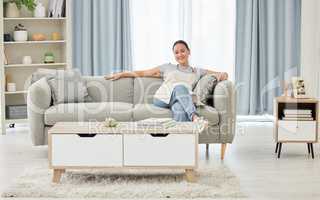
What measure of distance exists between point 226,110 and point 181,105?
1.28ft

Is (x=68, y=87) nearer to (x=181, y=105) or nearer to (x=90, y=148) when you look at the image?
(x=181, y=105)

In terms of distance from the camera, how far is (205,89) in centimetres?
571

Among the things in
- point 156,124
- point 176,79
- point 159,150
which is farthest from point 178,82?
point 159,150

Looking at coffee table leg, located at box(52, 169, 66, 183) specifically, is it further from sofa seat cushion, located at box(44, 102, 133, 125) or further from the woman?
the woman

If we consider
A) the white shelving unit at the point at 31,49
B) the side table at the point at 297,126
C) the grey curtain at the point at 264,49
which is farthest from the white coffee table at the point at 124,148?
the grey curtain at the point at 264,49

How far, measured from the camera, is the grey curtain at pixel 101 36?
24.8 ft

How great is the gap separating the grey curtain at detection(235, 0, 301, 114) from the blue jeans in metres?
2.38

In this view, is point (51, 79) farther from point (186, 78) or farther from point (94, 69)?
point (94, 69)

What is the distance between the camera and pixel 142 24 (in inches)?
304

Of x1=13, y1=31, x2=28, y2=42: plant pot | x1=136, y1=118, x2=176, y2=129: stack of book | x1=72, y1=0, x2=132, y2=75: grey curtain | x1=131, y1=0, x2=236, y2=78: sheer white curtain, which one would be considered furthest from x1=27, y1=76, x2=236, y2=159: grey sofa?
x1=131, y1=0, x2=236, y2=78: sheer white curtain

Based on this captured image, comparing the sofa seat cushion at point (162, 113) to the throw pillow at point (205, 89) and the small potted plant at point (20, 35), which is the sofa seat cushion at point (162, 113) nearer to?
the throw pillow at point (205, 89)

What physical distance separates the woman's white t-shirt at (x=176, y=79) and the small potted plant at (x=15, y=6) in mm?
1831

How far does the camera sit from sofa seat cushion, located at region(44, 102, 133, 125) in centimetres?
543

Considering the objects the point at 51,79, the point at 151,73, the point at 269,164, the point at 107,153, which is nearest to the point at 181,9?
the point at 151,73
